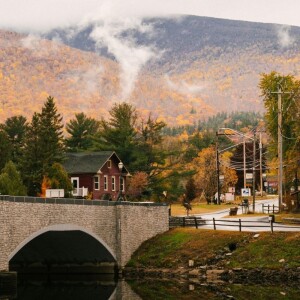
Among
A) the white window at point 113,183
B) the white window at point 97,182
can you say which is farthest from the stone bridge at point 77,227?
the white window at point 113,183

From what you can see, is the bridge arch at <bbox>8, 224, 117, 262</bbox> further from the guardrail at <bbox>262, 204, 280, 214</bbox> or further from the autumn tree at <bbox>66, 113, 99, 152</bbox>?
the autumn tree at <bbox>66, 113, 99, 152</bbox>

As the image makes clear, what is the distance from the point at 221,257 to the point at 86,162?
41.2 metres

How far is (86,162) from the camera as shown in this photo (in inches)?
3932

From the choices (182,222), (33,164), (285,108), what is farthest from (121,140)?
(182,222)

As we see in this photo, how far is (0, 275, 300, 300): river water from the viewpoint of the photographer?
1988 inches

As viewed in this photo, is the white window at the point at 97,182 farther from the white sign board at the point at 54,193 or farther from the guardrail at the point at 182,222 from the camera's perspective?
the white sign board at the point at 54,193

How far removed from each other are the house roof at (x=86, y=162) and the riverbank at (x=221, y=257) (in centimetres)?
3215

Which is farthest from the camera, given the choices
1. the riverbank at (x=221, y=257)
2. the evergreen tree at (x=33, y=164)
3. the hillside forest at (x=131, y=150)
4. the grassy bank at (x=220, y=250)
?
the evergreen tree at (x=33, y=164)

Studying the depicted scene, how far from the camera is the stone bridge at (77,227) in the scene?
167ft

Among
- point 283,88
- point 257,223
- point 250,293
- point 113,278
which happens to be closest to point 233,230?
point 257,223

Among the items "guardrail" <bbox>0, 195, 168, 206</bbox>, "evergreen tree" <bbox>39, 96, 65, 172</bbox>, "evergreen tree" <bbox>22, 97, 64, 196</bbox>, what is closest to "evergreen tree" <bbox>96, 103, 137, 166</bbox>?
"evergreen tree" <bbox>39, 96, 65, 172</bbox>

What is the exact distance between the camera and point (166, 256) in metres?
63.6

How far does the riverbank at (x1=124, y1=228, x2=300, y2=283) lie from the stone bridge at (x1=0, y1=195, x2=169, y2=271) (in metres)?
1.65

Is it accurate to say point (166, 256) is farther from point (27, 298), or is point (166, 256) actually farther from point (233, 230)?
point (27, 298)
